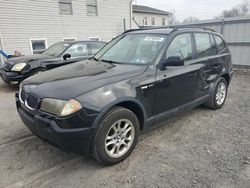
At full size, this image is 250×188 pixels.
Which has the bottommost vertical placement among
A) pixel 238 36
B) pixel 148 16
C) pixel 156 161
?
pixel 156 161

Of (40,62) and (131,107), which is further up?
(40,62)

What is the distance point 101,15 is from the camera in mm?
13047

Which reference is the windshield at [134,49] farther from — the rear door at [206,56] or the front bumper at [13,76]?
the front bumper at [13,76]

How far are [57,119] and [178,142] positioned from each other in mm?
1927

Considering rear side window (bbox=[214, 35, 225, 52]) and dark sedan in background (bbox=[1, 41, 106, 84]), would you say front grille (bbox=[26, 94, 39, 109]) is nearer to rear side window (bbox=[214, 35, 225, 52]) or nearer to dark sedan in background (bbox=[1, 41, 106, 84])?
dark sedan in background (bbox=[1, 41, 106, 84])

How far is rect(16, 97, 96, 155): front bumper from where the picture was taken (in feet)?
7.70

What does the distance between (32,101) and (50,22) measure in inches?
378

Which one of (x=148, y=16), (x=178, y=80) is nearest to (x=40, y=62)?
(x=178, y=80)

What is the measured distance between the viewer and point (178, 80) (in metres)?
3.43

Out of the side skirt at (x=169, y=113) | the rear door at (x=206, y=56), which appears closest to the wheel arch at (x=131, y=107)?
the side skirt at (x=169, y=113)

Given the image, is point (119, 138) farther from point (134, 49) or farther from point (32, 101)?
point (134, 49)

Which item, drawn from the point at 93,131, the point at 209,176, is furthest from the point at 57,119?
the point at 209,176

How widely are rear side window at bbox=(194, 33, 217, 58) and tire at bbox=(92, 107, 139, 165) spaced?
200 centimetres

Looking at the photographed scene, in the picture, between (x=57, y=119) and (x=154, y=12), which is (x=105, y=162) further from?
(x=154, y=12)
